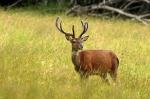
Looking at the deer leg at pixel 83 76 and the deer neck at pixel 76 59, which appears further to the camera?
the deer neck at pixel 76 59

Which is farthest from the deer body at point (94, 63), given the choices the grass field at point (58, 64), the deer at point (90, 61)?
the grass field at point (58, 64)

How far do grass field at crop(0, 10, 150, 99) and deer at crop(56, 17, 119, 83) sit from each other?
0.17 meters

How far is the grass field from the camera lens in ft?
22.5

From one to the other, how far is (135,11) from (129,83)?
64.0ft

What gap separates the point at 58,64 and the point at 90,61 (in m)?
1.64

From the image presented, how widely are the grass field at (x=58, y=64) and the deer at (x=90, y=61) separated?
174mm

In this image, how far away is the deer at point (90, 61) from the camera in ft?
28.1

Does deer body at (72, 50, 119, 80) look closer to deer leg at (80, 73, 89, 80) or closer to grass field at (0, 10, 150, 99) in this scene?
deer leg at (80, 73, 89, 80)

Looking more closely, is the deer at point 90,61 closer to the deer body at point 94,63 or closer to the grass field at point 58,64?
the deer body at point 94,63

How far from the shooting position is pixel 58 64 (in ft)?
Result: 33.8

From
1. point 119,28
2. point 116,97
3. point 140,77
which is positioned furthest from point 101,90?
point 119,28

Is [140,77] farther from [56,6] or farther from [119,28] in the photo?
[56,6]

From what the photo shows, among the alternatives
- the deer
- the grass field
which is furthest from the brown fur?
the grass field

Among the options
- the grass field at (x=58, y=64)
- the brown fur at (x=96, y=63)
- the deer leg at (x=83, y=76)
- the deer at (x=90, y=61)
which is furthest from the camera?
the brown fur at (x=96, y=63)
